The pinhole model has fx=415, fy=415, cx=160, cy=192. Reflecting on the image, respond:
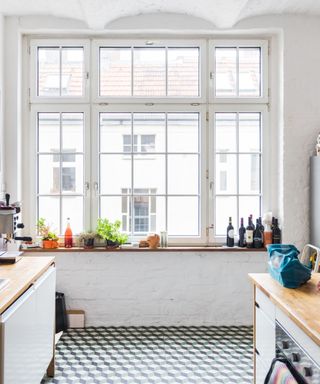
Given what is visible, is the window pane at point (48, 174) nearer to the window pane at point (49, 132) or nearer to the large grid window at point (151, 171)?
the window pane at point (49, 132)

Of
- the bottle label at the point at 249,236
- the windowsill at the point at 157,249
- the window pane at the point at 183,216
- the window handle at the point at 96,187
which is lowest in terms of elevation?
the windowsill at the point at 157,249

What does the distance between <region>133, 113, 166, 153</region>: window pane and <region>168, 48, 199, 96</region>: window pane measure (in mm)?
303

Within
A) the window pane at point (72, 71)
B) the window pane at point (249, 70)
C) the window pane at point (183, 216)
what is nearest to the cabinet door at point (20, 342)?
the window pane at point (183, 216)

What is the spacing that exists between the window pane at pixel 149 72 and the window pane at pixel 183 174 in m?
0.72

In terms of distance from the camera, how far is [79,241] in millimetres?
4223

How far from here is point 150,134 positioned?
Result: 4395mm

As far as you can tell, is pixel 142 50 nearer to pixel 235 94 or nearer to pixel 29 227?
pixel 235 94

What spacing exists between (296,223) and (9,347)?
3.04m

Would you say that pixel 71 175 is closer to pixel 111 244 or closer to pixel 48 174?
pixel 48 174

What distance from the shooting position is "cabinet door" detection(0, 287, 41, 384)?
199cm

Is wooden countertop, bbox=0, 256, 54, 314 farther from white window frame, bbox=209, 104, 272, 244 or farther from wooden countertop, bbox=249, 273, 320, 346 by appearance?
white window frame, bbox=209, 104, 272, 244

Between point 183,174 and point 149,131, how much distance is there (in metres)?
0.58

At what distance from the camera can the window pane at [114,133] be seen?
14.3 feet

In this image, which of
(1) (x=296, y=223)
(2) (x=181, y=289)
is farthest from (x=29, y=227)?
(1) (x=296, y=223)
